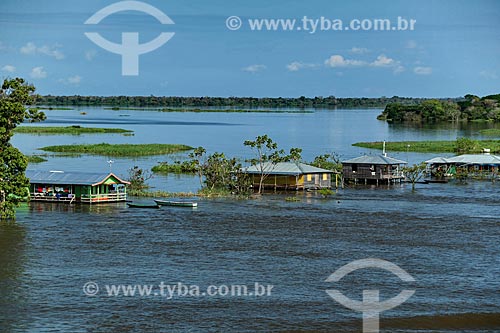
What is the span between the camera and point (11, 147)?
4097 cm

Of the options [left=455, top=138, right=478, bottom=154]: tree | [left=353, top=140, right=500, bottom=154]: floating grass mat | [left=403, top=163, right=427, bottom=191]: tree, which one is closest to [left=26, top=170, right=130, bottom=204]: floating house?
[left=403, top=163, right=427, bottom=191]: tree

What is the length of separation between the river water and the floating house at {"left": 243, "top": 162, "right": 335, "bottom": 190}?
1.67 meters

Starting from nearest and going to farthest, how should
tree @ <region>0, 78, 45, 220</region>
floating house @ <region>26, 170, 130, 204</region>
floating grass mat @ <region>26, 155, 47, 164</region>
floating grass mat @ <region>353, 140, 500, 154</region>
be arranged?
1. tree @ <region>0, 78, 45, 220</region>
2. floating house @ <region>26, 170, 130, 204</region>
3. floating grass mat @ <region>26, 155, 47, 164</region>
4. floating grass mat @ <region>353, 140, 500, 154</region>

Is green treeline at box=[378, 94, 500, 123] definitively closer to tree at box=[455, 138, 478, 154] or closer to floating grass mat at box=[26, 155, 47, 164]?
tree at box=[455, 138, 478, 154]

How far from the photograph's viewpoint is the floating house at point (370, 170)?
63.9 m

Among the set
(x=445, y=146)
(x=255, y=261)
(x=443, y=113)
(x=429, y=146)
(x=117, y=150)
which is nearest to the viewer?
(x=255, y=261)

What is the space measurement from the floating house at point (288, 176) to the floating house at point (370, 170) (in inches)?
250

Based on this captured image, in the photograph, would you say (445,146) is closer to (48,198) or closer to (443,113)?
(48,198)

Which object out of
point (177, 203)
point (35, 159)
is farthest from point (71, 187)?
point (35, 159)

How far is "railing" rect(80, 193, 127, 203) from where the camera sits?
48.1m

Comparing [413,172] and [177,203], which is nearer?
[177,203]

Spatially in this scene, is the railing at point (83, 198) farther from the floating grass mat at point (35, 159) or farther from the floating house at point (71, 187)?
the floating grass mat at point (35, 159)

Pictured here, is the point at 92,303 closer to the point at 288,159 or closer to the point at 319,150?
the point at 288,159

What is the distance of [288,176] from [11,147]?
73.2 ft
